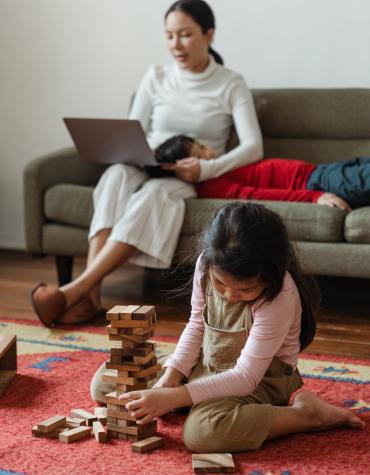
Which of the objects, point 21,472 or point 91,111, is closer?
point 21,472

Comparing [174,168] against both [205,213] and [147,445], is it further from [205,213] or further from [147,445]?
[147,445]

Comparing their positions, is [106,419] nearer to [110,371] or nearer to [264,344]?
[110,371]

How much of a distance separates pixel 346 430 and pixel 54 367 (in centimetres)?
78

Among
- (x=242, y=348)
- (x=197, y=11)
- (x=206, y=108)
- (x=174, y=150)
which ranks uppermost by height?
(x=197, y=11)

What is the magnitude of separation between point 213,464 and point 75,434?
30 centimetres

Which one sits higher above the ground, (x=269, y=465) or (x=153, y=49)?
(x=153, y=49)

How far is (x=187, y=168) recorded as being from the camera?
2.69 m

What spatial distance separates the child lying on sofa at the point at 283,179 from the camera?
260 centimetres

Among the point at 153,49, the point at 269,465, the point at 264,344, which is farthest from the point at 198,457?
the point at 153,49

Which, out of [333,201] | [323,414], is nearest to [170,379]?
[323,414]

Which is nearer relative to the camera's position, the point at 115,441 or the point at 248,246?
the point at 248,246

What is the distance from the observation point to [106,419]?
165 centimetres

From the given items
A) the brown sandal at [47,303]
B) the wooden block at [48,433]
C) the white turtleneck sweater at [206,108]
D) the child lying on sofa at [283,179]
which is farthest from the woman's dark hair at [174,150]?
the wooden block at [48,433]

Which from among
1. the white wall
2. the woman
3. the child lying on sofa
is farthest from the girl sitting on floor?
the white wall
